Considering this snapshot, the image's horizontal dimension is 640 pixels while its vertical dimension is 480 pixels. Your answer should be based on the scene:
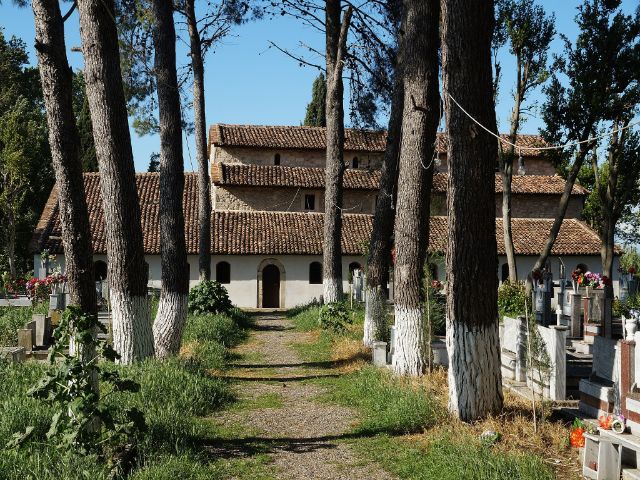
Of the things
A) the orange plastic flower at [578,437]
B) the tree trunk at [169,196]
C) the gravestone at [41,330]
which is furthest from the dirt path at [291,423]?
the gravestone at [41,330]

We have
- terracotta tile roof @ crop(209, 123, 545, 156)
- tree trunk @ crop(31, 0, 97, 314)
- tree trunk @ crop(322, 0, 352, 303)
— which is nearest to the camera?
tree trunk @ crop(31, 0, 97, 314)

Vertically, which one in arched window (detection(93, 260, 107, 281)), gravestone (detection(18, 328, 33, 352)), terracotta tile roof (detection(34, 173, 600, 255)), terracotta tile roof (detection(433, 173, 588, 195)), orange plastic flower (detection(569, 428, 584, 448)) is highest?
terracotta tile roof (detection(433, 173, 588, 195))

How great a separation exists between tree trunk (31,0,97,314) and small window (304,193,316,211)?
2521 centimetres

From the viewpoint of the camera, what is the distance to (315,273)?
29797 mm

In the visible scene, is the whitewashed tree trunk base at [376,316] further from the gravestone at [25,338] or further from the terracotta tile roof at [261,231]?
the terracotta tile roof at [261,231]

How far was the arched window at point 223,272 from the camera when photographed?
94.0 feet

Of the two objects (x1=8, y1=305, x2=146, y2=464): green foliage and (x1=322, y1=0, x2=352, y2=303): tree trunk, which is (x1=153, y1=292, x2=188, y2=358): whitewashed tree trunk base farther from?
(x1=322, y1=0, x2=352, y2=303): tree trunk

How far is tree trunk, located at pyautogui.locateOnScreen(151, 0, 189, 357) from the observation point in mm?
11781

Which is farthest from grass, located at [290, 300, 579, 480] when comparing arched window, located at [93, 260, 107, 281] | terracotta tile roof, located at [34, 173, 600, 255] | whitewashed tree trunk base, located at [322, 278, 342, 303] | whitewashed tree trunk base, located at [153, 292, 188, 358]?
arched window, located at [93, 260, 107, 281]

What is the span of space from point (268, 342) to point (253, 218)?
14.8 m

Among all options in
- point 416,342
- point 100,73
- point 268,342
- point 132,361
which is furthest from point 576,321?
point 100,73

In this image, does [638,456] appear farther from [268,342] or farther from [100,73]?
[268,342]

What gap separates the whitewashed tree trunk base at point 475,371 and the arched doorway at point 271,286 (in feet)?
72.0

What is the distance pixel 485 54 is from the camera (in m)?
7.74
